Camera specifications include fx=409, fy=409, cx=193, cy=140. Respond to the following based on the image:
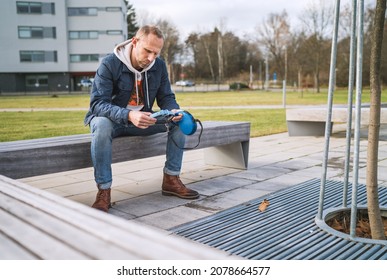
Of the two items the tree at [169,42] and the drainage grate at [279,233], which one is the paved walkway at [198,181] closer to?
the drainage grate at [279,233]

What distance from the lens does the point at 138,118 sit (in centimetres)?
290

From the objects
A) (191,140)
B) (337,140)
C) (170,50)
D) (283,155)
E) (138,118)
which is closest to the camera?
(138,118)

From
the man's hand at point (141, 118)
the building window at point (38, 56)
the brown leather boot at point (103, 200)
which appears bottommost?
the brown leather boot at point (103, 200)

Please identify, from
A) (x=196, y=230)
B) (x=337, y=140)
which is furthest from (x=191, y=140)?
(x=337, y=140)

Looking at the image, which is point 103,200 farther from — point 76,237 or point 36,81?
point 36,81

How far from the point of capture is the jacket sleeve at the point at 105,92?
3.07 m

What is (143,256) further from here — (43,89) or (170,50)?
(170,50)

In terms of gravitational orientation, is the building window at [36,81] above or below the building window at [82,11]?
below

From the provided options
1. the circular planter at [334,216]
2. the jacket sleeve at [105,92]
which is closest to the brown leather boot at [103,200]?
the jacket sleeve at [105,92]

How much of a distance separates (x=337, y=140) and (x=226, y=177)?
3.47 meters

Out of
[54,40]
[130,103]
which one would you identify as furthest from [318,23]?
[130,103]

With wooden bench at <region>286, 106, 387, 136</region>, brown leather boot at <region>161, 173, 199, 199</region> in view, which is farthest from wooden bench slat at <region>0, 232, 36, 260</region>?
wooden bench at <region>286, 106, 387, 136</region>

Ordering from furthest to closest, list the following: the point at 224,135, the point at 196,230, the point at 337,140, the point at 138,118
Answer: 1. the point at 337,140
2. the point at 224,135
3. the point at 138,118
4. the point at 196,230

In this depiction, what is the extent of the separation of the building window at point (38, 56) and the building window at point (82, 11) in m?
4.66
